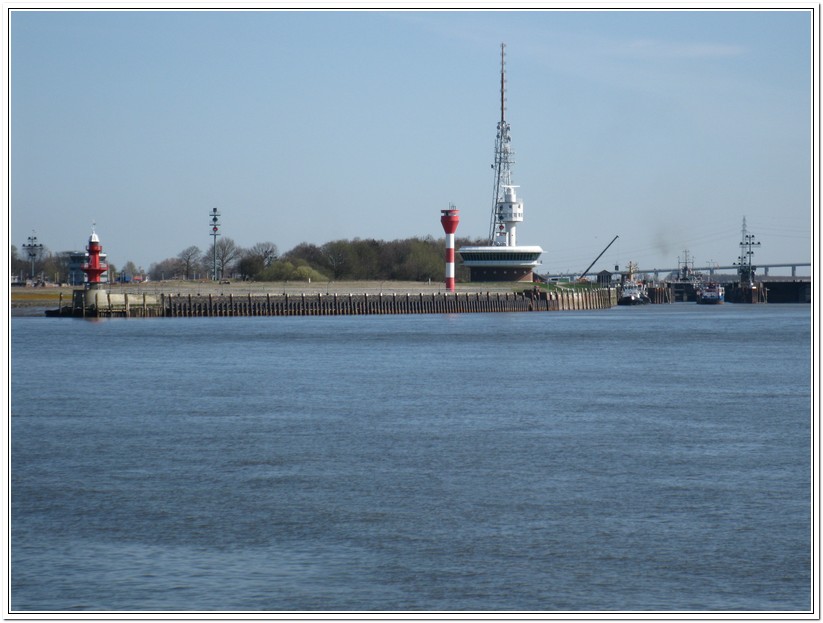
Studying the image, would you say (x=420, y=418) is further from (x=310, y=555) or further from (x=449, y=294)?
(x=449, y=294)

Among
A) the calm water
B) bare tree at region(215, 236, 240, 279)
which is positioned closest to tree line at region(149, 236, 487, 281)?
bare tree at region(215, 236, 240, 279)

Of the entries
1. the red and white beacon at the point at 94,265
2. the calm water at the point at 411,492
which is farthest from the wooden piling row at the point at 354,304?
the calm water at the point at 411,492

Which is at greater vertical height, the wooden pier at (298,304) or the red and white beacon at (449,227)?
the red and white beacon at (449,227)

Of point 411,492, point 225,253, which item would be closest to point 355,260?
point 225,253

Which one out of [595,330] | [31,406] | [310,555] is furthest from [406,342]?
[310,555]

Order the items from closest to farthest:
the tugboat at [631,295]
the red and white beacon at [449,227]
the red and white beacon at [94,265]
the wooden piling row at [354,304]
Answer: the red and white beacon at [94,265] → the wooden piling row at [354,304] → the red and white beacon at [449,227] → the tugboat at [631,295]

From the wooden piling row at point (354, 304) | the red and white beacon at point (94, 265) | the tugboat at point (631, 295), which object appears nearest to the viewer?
the red and white beacon at point (94, 265)

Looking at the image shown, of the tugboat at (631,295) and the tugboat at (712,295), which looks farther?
the tugboat at (712,295)

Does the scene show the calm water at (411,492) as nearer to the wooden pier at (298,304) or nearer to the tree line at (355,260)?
the wooden pier at (298,304)

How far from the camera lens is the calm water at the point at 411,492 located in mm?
16547

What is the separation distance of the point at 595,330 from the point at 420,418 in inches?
2365

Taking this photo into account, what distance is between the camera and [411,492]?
22.4m

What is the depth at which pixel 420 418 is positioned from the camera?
109 ft

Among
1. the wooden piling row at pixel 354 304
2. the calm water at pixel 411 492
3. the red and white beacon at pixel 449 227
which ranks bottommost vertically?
the calm water at pixel 411 492
